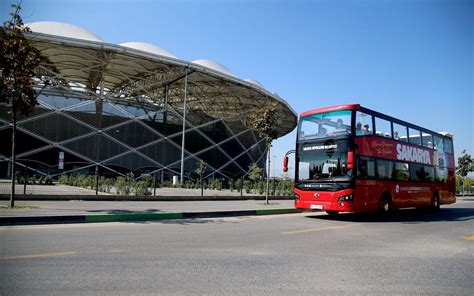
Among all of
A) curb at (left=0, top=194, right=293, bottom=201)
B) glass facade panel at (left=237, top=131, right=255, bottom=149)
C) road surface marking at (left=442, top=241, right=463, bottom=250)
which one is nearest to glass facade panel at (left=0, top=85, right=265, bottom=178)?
glass facade panel at (left=237, top=131, right=255, bottom=149)

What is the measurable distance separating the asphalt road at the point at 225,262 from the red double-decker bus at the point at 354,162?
2919 millimetres

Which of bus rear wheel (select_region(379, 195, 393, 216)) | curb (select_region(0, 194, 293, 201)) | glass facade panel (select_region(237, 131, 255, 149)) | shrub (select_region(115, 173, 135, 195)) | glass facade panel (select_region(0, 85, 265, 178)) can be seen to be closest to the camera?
bus rear wheel (select_region(379, 195, 393, 216))

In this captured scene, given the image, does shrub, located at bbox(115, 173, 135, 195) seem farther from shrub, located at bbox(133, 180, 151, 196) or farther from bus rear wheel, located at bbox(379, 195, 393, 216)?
bus rear wheel, located at bbox(379, 195, 393, 216)

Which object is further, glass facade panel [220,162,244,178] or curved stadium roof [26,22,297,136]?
glass facade panel [220,162,244,178]

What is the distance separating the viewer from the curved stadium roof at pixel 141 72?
92.8 ft

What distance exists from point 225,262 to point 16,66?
30.8 feet

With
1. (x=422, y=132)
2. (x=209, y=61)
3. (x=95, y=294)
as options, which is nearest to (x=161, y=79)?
(x=209, y=61)

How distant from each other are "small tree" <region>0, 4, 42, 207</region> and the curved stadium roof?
13.1m

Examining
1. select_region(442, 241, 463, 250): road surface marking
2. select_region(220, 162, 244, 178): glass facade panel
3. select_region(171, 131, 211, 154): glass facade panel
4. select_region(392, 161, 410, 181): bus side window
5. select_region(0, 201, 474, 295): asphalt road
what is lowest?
select_region(442, 241, 463, 250): road surface marking

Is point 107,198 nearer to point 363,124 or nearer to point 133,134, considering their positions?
point 363,124

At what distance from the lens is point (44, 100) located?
107 feet

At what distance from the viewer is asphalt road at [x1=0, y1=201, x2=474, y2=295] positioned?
418 cm

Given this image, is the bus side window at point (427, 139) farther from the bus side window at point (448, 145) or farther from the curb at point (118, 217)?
the curb at point (118, 217)

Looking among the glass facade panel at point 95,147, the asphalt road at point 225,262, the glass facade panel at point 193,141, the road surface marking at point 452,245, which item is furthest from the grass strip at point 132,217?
the glass facade panel at point 193,141
